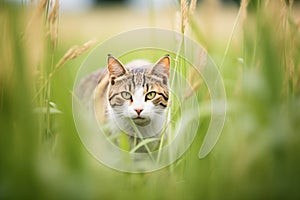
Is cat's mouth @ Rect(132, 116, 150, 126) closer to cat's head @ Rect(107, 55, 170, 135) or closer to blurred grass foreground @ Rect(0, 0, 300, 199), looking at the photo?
cat's head @ Rect(107, 55, 170, 135)

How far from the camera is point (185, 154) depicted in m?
0.85

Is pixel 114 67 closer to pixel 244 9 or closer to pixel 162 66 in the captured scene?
pixel 162 66

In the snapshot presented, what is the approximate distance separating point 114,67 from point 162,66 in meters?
0.08

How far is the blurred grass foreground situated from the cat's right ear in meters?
0.06

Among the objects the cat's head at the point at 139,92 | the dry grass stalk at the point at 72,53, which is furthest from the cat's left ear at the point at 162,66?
the dry grass stalk at the point at 72,53

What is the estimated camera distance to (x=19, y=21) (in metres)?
0.64

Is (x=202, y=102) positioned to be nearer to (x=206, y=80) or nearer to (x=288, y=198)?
(x=206, y=80)

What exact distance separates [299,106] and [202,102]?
15cm

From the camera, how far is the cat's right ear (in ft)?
2.96

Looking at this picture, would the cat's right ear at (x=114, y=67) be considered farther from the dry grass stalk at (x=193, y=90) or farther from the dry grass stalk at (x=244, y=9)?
the dry grass stalk at (x=244, y=9)

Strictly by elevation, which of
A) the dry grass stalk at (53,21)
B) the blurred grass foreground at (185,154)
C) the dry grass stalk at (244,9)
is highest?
the dry grass stalk at (244,9)

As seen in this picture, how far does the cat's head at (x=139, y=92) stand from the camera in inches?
36.4

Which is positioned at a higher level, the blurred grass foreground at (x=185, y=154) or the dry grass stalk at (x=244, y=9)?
the dry grass stalk at (x=244, y=9)

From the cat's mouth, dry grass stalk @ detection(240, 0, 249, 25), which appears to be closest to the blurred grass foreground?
dry grass stalk @ detection(240, 0, 249, 25)
